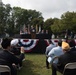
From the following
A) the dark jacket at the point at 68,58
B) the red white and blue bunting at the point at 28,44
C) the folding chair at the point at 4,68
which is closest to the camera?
the folding chair at the point at 4,68

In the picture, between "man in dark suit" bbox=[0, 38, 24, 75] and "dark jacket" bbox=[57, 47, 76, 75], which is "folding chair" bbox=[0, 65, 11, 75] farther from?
"dark jacket" bbox=[57, 47, 76, 75]

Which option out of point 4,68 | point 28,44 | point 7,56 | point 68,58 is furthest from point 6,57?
point 28,44

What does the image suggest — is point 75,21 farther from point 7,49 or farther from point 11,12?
point 7,49

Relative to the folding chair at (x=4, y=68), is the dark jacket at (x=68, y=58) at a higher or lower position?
higher

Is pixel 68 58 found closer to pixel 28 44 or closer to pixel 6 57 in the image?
pixel 6 57

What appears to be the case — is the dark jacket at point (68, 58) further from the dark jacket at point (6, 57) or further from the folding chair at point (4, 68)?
the folding chair at point (4, 68)

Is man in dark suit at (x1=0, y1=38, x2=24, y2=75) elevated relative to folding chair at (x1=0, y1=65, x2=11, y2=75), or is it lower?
elevated

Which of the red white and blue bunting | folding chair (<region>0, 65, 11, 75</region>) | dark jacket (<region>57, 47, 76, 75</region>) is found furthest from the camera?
the red white and blue bunting

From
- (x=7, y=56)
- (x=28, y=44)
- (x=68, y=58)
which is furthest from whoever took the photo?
(x=28, y=44)

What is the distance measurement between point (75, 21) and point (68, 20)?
9.39 ft

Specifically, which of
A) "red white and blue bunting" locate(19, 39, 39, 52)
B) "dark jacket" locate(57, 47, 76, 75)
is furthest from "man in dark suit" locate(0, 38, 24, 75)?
"red white and blue bunting" locate(19, 39, 39, 52)

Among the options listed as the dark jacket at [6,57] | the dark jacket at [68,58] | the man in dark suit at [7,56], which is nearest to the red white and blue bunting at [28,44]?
the dark jacket at [68,58]

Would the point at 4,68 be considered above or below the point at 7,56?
below

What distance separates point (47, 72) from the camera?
1144cm
